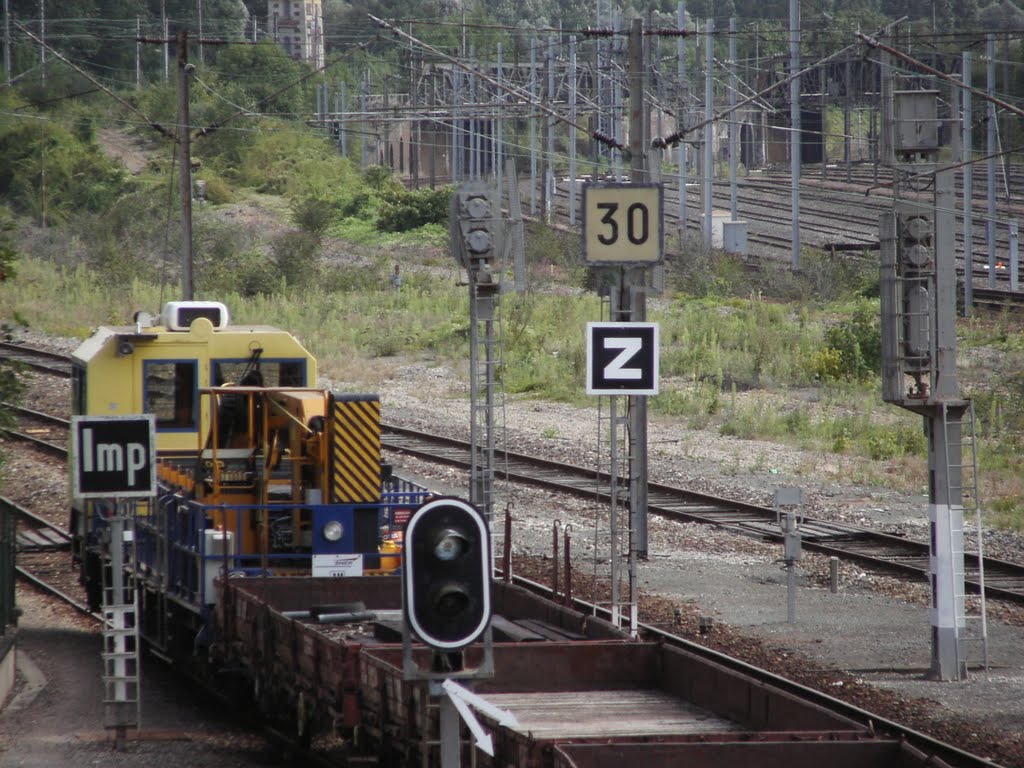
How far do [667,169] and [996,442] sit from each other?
187ft

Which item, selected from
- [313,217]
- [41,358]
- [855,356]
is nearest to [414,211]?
[313,217]

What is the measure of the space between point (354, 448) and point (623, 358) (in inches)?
92.4

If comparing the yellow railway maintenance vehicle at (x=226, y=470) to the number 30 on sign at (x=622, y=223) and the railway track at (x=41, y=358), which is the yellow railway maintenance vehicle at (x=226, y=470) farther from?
the railway track at (x=41, y=358)

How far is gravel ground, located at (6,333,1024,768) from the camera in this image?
11.2 meters

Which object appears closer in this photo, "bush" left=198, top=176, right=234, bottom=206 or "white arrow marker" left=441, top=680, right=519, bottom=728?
"white arrow marker" left=441, top=680, right=519, bottom=728

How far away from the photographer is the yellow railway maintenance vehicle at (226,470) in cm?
1248

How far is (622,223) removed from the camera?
13.0 m

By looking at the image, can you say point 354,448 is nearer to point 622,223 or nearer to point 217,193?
point 622,223

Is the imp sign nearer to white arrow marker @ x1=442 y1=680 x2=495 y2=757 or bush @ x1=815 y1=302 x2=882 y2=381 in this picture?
white arrow marker @ x1=442 y1=680 x2=495 y2=757

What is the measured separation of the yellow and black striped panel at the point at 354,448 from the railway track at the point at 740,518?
75.6 inches

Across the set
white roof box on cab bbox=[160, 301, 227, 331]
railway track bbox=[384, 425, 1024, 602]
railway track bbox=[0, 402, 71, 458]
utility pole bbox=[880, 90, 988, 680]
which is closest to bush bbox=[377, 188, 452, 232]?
railway track bbox=[0, 402, 71, 458]

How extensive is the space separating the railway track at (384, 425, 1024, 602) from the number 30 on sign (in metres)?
2.40

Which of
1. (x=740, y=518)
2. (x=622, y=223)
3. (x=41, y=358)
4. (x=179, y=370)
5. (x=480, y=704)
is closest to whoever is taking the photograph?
(x=480, y=704)

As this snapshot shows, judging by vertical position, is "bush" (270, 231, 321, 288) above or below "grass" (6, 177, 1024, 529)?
above
